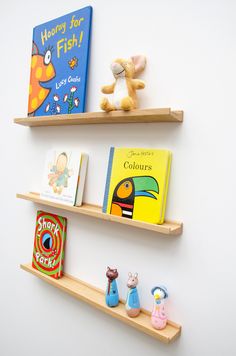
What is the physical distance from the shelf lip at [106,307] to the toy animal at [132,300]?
21 mm

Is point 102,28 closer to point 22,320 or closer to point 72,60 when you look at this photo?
point 72,60

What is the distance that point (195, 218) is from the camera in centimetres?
76

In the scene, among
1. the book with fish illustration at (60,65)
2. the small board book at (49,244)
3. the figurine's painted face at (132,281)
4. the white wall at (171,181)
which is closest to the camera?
the white wall at (171,181)

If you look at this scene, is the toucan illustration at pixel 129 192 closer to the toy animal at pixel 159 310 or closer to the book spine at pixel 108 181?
the book spine at pixel 108 181

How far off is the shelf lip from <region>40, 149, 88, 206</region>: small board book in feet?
1.09

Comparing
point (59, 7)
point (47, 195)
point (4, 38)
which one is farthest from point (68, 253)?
point (4, 38)

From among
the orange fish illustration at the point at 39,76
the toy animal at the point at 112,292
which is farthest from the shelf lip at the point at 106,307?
the orange fish illustration at the point at 39,76

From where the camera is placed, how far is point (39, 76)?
1.15 meters

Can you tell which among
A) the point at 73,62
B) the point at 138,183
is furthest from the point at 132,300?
the point at 73,62

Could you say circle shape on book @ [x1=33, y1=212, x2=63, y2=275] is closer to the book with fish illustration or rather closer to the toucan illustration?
the toucan illustration

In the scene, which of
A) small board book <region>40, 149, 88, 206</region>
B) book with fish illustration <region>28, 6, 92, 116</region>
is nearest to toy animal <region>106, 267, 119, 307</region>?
small board book <region>40, 149, 88, 206</region>

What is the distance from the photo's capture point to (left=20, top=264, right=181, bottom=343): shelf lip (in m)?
0.76

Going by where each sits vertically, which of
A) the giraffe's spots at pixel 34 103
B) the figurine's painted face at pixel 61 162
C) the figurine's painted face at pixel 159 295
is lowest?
the figurine's painted face at pixel 159 295

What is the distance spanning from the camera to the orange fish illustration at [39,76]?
3.61 feet
